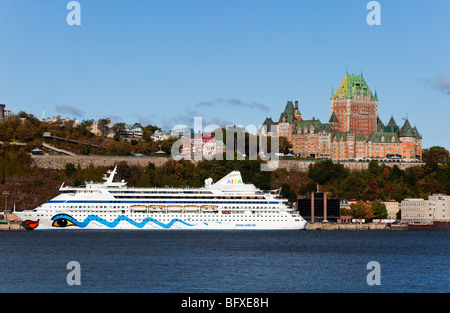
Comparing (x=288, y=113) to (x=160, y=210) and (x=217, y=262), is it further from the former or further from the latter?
(x=217, y=262)

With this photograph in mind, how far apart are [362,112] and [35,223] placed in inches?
3821

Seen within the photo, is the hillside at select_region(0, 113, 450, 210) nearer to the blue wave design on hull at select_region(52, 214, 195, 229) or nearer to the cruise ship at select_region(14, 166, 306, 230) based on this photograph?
the cruise ship at select_region(14, 166, 306, 230)

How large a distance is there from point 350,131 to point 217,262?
353 ft

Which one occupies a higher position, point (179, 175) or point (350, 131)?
point (350, 131)

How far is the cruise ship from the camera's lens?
8512 centimetres

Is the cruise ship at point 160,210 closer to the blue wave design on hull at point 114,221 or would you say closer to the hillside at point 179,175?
the blue wave design on hull at point 114,221

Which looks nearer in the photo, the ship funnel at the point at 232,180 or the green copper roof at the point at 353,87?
the ship funnel at the point at 232,180

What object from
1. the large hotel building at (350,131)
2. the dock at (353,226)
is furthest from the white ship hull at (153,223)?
the large hotel building at (350,131)

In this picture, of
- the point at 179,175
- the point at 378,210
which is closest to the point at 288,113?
the point at 179,175

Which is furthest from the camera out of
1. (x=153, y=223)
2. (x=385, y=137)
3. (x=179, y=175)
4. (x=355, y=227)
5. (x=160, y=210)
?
(x=385, y=137)

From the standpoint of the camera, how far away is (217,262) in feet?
174

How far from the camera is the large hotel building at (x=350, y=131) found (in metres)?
154

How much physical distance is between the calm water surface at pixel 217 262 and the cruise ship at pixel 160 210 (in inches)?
178

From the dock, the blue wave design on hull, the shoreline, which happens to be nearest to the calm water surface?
the blue wave design on hull
